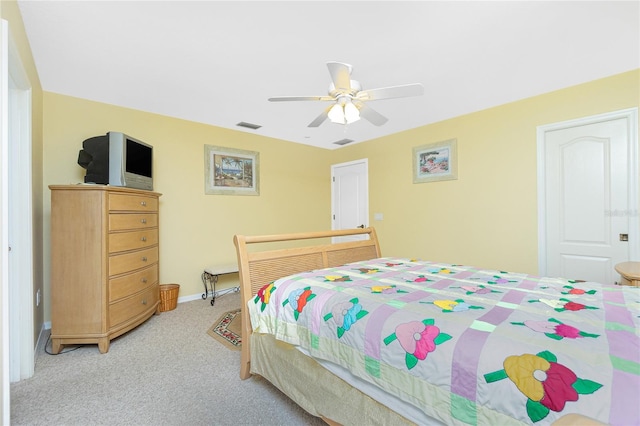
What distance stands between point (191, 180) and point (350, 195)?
2594 millimetres

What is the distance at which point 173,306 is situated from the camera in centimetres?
329

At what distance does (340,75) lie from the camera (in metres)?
1.82

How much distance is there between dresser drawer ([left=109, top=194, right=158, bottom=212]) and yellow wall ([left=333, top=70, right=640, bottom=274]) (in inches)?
126

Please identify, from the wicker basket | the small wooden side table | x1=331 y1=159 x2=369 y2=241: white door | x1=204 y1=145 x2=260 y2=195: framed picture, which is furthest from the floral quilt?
x1=331 y1=159 x2=369 y2=241: white door

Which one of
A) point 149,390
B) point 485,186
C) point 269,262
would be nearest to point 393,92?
point 269,262

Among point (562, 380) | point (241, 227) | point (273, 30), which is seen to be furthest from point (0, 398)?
point (241, 227)

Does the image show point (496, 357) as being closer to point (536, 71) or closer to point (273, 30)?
point (273, 30)

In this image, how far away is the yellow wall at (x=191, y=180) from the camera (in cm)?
287

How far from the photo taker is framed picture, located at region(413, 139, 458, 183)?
365 cm

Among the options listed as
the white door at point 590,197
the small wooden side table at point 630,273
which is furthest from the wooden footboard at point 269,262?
the white door at point 590,197

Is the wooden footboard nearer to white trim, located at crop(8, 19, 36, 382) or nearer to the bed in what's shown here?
the bed

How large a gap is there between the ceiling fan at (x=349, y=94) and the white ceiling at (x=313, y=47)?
33 cm

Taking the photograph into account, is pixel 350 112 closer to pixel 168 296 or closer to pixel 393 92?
pixel 393 92

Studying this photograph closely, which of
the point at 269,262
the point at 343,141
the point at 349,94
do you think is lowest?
the point at 269,262
